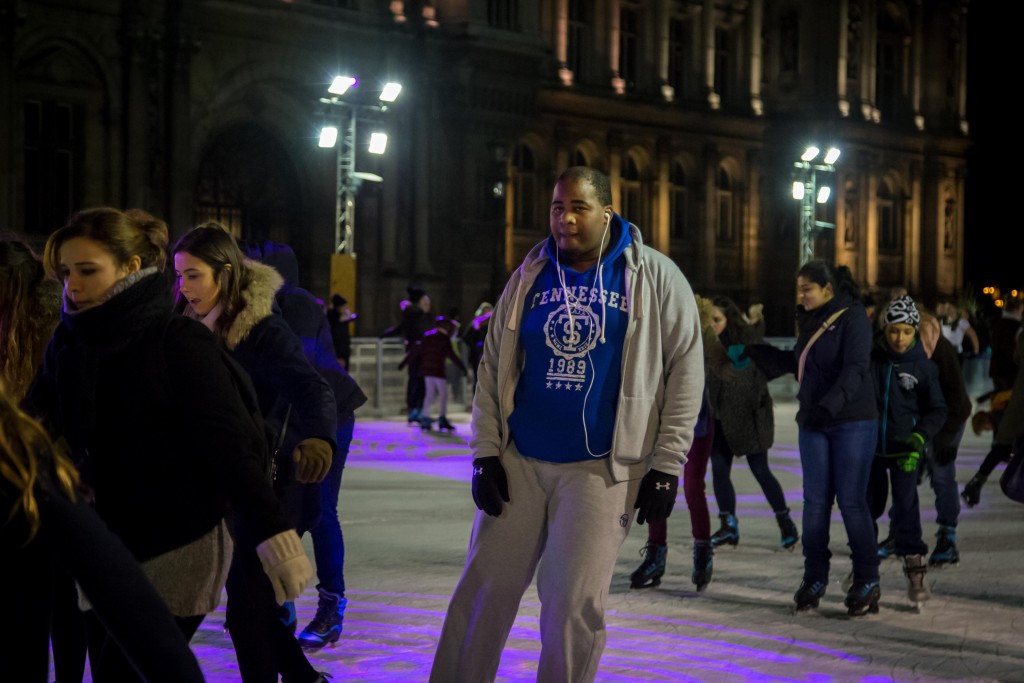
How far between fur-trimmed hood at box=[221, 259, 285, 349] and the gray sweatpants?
3.79 feet

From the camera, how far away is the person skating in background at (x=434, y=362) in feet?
67.2

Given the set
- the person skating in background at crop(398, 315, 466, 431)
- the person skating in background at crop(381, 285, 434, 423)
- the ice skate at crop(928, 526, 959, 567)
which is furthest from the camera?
the person skating in background at crop(381, 285, 434, 423)

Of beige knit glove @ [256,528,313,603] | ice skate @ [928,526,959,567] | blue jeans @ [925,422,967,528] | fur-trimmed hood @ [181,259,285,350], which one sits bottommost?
ice skate @ [928,526,959,567]

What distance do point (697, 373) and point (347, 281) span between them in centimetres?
2480

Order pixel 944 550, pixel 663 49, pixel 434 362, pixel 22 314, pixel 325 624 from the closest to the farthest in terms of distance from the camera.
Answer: pixel 22 314 → pixel 325 624 → pixel 944 550 → pixel 434 362 → pixel 663 49

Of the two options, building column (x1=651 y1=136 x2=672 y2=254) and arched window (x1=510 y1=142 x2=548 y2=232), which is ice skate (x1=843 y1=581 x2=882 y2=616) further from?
building column (x1=651 y1=136 x2=672 y2=254)

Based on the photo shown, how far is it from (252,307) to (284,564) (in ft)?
6.33

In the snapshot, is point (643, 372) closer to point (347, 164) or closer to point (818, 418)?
point (818, 418)

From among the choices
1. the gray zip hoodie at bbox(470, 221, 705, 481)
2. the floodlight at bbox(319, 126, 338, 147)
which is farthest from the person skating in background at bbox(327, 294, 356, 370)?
the gray zip hoodie at bbox(470, 221, 705, 481)

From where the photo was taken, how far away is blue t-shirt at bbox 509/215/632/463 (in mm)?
4980

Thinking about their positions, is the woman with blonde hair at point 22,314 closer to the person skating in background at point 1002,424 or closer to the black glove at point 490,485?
the black glove at point 490,485

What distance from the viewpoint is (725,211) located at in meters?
45.7

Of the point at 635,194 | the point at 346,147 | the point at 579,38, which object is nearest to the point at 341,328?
the point at 346,147

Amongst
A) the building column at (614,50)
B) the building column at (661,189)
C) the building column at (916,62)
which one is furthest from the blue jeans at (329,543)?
the building column at (916,62)
